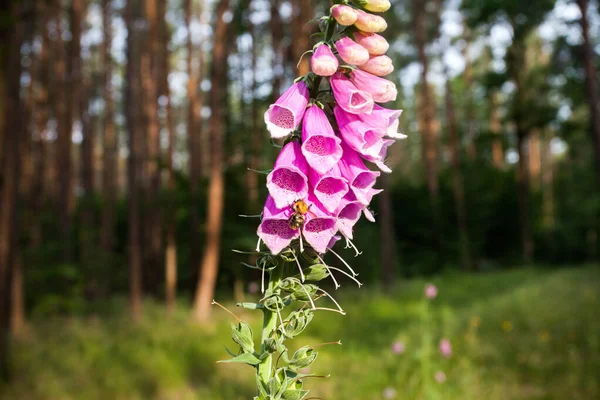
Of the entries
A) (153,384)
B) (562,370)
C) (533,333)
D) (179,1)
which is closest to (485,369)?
(562,370)

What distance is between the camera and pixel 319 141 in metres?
1.14

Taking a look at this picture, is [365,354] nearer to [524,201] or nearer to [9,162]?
[9,162]

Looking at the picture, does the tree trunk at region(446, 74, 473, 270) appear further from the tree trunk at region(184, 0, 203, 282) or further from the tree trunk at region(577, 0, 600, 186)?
the tree trunk at region(184, 0, 203, 282)

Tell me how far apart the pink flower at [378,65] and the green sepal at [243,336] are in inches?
23.2

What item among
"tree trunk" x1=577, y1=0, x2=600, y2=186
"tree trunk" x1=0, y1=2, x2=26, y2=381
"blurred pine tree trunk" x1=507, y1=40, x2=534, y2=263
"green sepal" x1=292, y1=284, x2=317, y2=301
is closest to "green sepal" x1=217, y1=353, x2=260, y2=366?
"green sepal" x1=292, y1=284, x2=317, y2=301

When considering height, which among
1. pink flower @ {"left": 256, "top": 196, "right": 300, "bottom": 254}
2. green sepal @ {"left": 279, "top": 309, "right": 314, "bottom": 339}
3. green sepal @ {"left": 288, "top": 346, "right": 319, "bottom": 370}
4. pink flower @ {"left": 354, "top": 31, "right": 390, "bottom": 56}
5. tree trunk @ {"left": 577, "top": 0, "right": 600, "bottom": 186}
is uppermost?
tree trunk @ {"left": 577, "top": 0, "right": 600, "bottom": 186}

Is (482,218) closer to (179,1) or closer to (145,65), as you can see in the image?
(145,65)

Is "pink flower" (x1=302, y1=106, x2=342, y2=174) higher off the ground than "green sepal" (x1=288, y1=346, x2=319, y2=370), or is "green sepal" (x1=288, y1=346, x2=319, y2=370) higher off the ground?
"pink flower" (x1=302, y1=106, x2=342, y2=174)

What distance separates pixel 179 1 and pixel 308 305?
33599 mm

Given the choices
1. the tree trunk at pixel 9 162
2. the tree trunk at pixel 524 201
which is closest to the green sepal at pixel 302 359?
the tree trunk at pixel 9 162

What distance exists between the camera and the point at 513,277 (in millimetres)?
18375

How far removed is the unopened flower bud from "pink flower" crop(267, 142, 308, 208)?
0.32 m

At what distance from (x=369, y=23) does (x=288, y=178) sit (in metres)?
0.36

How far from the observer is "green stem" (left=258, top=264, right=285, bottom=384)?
40.6 inches
